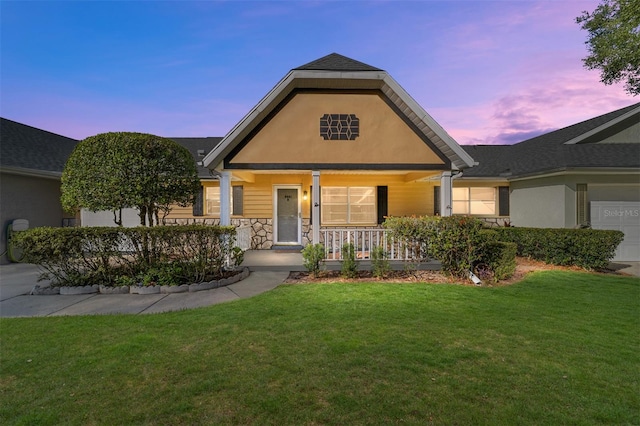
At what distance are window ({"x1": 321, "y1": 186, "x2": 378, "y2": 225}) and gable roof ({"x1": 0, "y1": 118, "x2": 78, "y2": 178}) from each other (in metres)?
10.7

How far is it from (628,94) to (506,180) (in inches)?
193

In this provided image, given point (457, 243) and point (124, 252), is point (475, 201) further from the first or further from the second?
point (124, 252)

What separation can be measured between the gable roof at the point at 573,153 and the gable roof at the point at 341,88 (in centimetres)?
477

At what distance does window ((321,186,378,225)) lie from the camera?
489 inches

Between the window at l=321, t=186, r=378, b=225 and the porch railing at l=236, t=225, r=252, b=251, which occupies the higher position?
the window at l=321, t=186, r=378, b=225

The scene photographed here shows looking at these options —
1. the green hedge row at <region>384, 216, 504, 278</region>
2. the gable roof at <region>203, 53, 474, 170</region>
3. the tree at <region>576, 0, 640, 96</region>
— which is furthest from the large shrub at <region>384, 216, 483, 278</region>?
the tree at <region>576, 0, 640, 96</region>

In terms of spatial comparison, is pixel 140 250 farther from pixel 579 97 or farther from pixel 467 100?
pixel 579 97

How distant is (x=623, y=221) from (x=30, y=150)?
23278 mm

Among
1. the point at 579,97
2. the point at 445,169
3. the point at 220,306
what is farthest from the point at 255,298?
the point at 579,97

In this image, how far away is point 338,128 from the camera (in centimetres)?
913

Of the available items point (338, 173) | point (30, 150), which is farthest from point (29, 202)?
point (338, 173)

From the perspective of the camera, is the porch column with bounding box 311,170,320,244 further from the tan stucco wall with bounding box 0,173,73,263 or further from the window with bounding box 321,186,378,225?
the tan stucco wall with bounding box 0,173,73,263

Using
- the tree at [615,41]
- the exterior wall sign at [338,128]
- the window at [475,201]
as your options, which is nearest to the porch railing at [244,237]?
the exterior wall sign at [338,128]

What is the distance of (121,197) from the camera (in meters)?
A: 6.91
